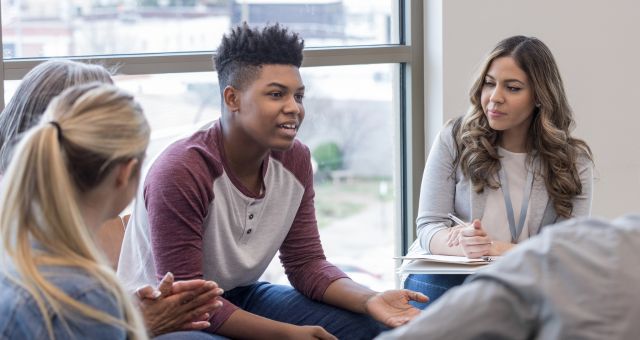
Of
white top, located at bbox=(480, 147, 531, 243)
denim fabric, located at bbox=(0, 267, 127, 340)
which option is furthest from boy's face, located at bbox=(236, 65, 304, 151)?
denim fabric, located at bbox=(0, 267, 127, 340)

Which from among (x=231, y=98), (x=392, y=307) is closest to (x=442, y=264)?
(x=392, y=307)

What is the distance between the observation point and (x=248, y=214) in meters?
2.48

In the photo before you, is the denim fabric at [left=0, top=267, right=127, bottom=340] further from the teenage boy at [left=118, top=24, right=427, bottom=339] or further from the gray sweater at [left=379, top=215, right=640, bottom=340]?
the teenage boy at [left=118, top=24, right=427, bottom=339]

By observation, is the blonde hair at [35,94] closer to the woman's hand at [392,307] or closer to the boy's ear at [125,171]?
the boy's ear at [125,171]

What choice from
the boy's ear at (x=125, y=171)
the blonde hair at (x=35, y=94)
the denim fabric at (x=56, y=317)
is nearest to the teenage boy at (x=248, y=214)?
the blonde hair at (x=35, y=94)

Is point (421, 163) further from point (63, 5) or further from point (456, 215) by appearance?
point (63, 5)

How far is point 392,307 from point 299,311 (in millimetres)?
252

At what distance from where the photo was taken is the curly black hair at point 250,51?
248cm

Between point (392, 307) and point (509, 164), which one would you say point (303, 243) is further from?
point (509, 164)

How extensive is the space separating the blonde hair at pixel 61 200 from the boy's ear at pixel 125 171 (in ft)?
0.06

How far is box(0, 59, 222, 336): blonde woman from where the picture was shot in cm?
205

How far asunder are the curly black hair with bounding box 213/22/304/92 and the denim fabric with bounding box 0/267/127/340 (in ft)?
3.37

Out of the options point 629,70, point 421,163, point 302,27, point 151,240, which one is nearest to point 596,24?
point 629,70

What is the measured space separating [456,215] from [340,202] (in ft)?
2.44
